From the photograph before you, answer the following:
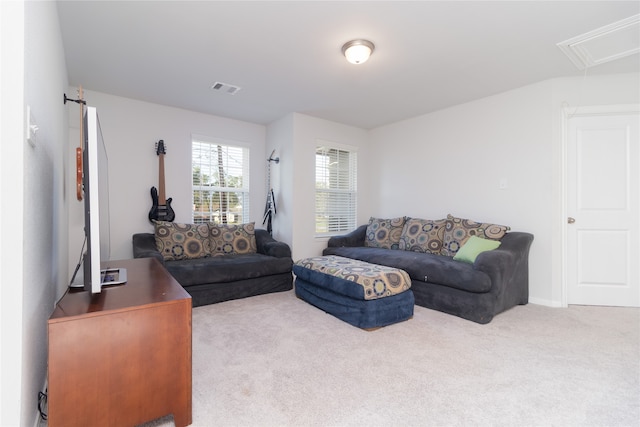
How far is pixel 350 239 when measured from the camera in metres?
4.68

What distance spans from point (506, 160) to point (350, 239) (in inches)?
90.8

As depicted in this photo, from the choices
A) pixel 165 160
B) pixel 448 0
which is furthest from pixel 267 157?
pixel 448 0

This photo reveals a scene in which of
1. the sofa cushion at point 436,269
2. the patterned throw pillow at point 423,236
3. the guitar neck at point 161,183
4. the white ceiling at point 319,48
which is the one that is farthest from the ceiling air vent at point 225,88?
the patterned throw pillow at point 423,236

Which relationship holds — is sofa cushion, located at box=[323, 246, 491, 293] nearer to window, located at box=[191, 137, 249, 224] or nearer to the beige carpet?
the beige carpet

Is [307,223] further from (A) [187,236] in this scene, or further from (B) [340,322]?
(B) [340,322]

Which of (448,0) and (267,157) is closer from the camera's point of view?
(448,0)

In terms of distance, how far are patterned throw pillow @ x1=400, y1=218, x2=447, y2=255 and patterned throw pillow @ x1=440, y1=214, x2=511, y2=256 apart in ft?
0.28

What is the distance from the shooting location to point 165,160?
13.3 ft

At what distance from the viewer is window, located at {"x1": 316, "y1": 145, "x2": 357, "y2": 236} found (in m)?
4.82

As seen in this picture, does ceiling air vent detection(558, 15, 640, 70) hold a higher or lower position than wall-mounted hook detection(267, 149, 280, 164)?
higher

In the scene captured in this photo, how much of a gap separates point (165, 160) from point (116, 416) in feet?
11.3

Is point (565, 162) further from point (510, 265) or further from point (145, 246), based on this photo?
point (145, 246)

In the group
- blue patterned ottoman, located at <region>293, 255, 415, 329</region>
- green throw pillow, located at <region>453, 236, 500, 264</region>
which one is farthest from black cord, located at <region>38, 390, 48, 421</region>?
green throw pillow, located at <region>453, 236, 500, 264</region>

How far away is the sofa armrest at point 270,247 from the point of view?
3.89 m
